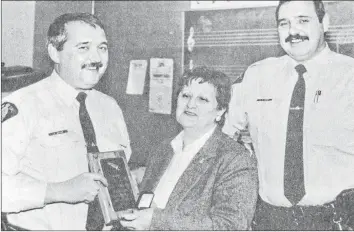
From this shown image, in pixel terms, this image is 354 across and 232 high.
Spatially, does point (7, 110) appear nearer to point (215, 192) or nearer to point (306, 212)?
point (215, 192)

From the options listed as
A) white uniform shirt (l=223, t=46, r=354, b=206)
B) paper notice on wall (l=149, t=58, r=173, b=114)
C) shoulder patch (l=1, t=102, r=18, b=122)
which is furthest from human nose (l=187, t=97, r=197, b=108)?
paper notice on wall (l=149, t=58, r=173, b=114)

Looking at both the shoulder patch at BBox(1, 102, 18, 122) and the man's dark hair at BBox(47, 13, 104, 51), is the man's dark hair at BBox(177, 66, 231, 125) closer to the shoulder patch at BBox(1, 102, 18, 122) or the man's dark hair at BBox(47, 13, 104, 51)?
the man's dark hair at BBox(47, 13, 104, 51)

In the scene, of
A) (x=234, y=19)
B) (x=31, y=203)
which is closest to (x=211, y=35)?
(x=234, y=19)

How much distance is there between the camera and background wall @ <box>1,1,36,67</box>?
257 cm

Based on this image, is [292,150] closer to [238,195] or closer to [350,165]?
[350,165]

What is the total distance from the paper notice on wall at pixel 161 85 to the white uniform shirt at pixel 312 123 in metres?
0.82

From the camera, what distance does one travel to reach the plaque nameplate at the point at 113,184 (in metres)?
1.57

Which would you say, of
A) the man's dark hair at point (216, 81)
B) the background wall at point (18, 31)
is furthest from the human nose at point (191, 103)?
the background wall at point (18, 31)

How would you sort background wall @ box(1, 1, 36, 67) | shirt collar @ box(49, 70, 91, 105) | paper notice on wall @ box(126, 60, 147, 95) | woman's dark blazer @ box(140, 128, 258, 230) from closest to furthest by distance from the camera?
woman's dark blazer @ box(140, 128, 258, 230), shirt collar @ box(49, 70, 91, 105), background wall @ box(1, 1, 36, 67), paper notice on wall @ box(126, 60, 147, 95)

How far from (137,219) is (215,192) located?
0.29 meters

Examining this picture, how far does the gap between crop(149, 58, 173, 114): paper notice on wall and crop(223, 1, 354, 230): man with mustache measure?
891mm

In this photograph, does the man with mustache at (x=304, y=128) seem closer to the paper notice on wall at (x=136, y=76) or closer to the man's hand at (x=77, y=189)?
the man's hand at (x=77, y=189)

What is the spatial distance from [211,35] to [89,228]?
49.2 inches

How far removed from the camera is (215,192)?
159cm
